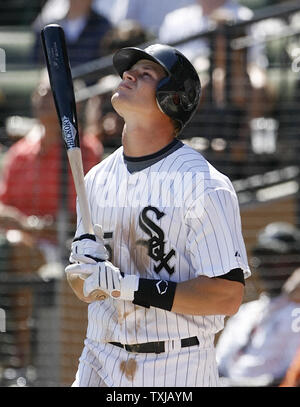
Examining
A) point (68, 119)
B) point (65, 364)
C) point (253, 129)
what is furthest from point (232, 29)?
point (68, 119)

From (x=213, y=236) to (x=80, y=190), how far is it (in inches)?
17.7

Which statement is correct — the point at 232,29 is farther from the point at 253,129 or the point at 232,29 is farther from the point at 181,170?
the point at 181,170

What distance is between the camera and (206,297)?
289 centimetres

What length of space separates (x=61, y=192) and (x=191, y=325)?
2.45 m

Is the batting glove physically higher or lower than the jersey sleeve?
lower

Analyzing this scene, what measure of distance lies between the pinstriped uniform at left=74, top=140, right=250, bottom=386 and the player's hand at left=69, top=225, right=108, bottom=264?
14 centimetres

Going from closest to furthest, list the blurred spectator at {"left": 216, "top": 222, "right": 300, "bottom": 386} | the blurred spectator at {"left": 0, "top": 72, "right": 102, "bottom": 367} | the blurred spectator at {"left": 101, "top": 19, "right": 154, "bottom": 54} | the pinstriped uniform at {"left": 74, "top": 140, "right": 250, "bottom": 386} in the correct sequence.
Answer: the pinstriped uniform at {"left": 74, "top": 140, "right": 250, "bottom": 386} → the blurred spectator at {"left": 216, "top": 222, "right": 300, "bottom": 386} → the blurred spectator at {"left": 0, "top": 72, "right": 102, "bottom": 367} → the blurred spectator at {"left": 101, "top": 19, "right": 154, "bottom": 54}

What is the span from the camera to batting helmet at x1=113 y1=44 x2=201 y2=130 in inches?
123

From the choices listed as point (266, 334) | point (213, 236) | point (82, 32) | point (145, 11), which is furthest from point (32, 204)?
point (213, 236)

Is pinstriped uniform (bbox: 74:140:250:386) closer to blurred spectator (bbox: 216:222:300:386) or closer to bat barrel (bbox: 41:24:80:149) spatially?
bat barrel (bbox: 41:24:80:149)

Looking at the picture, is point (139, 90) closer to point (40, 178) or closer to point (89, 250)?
point (89, 250)

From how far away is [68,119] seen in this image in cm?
330

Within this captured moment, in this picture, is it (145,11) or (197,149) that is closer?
(197,149)

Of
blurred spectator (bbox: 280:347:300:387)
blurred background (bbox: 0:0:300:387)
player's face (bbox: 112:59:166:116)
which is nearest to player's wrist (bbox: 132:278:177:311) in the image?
player's face (bbox: 112:59:166:116)
